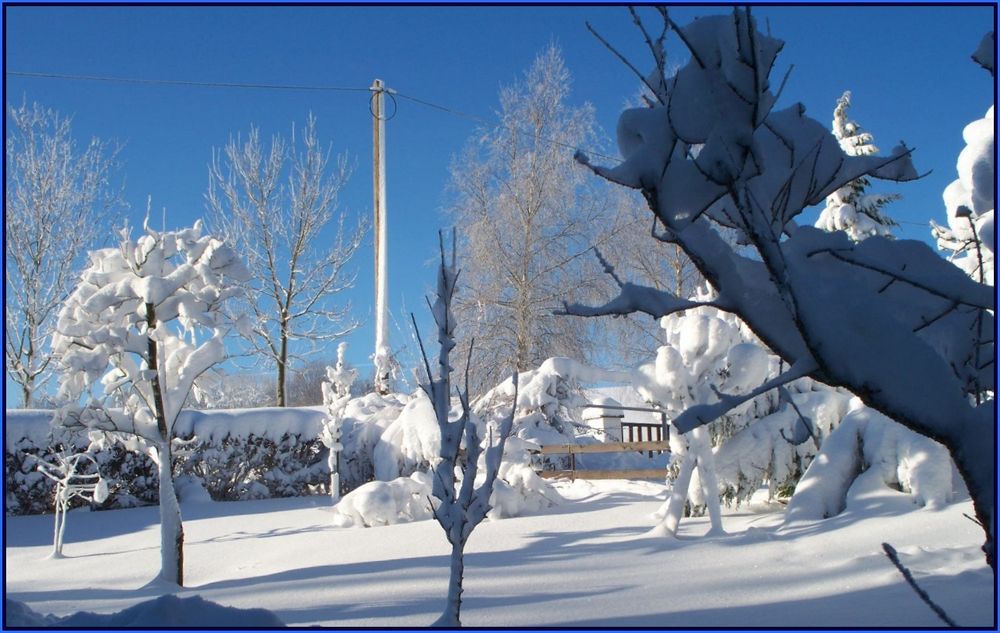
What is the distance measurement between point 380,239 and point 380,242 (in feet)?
0.28

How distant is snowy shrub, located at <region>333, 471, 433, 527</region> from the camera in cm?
833

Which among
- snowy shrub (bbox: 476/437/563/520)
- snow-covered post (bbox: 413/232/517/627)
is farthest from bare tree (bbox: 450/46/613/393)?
snow-covered post (bbox: 413/232/517/627)

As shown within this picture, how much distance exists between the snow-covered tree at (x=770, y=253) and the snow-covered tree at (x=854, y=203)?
10.7 meters

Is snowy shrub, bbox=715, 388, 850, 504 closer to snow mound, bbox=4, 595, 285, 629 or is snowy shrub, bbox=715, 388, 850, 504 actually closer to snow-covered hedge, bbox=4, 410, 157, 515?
snow mound, bbox=4, 595, 285, 629

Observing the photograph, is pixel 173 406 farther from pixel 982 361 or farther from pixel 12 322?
pixel 12 322

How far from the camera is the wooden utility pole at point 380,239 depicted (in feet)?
53.1

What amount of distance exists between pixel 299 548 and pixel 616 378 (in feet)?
11.9

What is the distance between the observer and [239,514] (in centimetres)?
977

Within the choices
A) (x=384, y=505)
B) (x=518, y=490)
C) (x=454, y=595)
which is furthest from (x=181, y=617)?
(x=518, y=490)

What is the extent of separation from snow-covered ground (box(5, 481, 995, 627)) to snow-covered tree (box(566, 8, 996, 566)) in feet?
7.94

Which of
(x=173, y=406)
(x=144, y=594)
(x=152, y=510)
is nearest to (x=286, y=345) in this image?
(x=152, y=510)

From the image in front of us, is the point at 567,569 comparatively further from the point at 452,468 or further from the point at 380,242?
the point at 380,242

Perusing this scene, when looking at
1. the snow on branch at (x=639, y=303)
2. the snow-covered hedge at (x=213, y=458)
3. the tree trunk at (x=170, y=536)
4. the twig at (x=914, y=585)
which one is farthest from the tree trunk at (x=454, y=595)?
the snow-covered hedge at (x=213, y=458)

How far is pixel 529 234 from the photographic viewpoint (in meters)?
16.0
